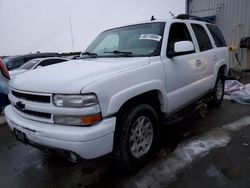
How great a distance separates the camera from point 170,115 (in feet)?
11.3

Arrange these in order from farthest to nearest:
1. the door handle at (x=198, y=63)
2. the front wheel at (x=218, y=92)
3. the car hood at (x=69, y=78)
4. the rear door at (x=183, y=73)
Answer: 1. the front wheel at (x=218, y=92)
2. the door handle at (x=198, y=63)
3. the rear door at (x=183, y=73)
4. the car hood at (x=69, y=78)

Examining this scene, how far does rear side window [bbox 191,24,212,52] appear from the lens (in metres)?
4.17

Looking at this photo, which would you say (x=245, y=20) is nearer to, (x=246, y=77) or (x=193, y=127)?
(x=246, y=77)

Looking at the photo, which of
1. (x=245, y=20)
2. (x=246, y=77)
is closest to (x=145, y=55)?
(x=246, y=77)

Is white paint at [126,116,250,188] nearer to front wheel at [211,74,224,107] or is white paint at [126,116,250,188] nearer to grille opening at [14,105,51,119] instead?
front wheel at [211,74,224,107]

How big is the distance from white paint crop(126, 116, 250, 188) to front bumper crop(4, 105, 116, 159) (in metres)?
0.67

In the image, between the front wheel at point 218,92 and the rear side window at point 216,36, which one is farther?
the front wheel at point 218,92

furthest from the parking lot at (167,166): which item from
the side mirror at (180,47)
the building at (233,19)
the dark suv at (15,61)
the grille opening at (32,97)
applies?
the dark suv at (15,61)

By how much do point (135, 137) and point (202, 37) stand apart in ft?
8.59

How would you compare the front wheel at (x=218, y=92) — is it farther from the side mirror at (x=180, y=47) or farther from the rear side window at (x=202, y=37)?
the side mirror at (x=180, y=47)

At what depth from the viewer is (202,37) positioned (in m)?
4.37

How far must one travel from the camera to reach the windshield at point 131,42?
319cm

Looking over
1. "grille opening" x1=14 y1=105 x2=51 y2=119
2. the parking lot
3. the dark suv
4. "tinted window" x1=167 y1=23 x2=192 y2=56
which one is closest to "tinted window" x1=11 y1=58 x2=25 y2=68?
the dark suv

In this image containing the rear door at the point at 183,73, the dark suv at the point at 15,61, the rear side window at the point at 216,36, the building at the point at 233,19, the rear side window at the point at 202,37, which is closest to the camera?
the rear door at the point at 183,73
